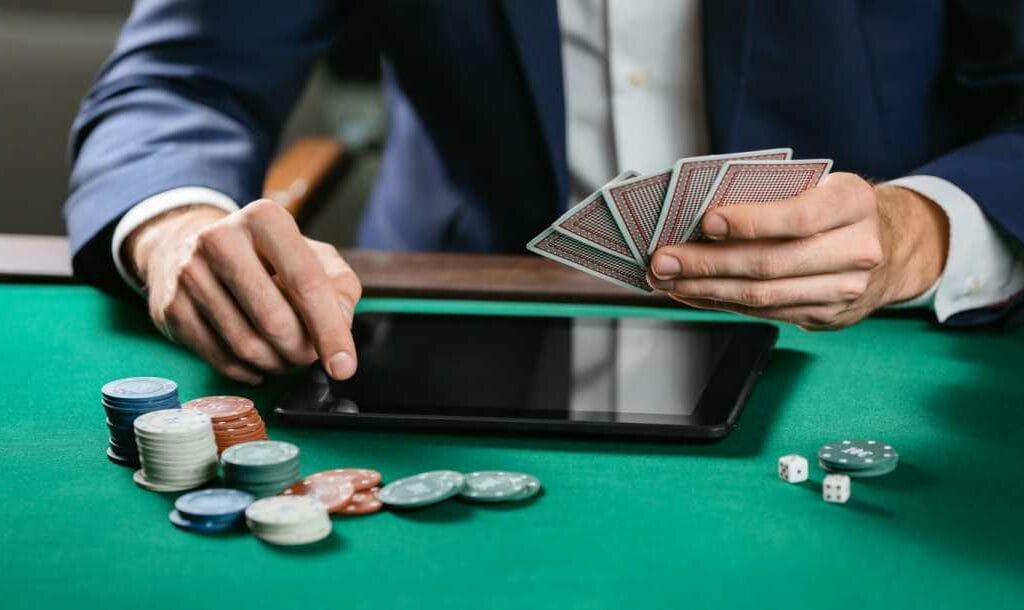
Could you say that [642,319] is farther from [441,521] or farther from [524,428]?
[441,521]

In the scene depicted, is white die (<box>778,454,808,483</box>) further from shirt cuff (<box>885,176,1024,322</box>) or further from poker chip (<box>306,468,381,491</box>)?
shirt cuff (<box>885,176,1024,322</box>)

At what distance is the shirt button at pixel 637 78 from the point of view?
2.07 m

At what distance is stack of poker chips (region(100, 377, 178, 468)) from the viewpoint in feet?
3.65

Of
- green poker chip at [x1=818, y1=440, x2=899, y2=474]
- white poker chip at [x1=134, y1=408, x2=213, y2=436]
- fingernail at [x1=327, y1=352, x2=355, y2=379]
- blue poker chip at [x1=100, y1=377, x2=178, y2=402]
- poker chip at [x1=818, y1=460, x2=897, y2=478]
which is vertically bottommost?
poker chip at [x1=818, y1=460, x2=897, y2=478]

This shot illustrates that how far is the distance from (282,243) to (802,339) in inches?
23.7

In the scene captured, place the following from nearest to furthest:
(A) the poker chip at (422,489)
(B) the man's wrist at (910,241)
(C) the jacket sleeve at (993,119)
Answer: (A) the poker chip at (422,489) < (B) the man's wrist at (910,241) < (C) the jacket sleeve at (993,119)

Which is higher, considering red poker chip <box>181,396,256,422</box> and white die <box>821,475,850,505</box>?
red poker chip <box>181,396,256,422</box>

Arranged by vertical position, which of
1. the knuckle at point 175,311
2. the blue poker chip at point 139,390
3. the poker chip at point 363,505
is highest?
the knuckle at point 175,311

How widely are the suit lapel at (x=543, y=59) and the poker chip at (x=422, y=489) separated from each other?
3.37ft

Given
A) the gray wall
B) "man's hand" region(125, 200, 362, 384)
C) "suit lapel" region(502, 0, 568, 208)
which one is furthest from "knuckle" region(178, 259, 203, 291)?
the gray wall

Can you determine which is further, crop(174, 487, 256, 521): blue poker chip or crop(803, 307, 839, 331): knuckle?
crop(803, 307, 839, 331): knuckle

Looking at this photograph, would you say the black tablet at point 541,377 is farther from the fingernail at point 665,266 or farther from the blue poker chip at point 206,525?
the blue poker chip at point 206,525

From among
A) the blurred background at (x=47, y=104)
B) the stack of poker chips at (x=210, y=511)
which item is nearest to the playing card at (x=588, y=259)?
the stack of poker chips at (x=210, y=511)

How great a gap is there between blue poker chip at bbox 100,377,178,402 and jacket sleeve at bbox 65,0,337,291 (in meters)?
0.50
